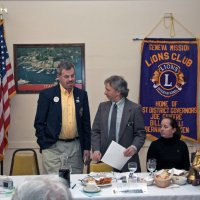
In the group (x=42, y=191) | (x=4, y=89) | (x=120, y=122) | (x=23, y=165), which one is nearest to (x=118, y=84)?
(x=120, y=122)

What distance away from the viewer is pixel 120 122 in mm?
3705

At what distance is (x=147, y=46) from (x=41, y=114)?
1.83 metres

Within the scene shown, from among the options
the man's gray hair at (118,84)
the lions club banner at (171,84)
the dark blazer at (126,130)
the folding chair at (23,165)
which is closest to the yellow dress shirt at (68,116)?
the dark blazer at (126,130)

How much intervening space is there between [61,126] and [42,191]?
8.03 ft

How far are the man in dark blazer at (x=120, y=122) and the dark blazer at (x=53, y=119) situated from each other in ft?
0.45

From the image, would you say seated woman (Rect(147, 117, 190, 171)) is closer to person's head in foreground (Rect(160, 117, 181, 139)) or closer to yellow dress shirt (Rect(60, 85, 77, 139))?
person's head in foreground (Rect(160, 117, 181, 139))

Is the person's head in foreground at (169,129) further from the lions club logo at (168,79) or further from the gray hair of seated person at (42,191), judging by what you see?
the gray hair of seated person at (42,191)

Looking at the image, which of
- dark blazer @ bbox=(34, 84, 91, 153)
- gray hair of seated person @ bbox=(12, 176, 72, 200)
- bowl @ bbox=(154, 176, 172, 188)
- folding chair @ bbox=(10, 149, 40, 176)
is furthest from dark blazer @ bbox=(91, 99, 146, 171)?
gray hair of seated person @ bbox=(12, 176, 72, 200)

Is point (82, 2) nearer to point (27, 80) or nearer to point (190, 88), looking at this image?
point (27, 80)

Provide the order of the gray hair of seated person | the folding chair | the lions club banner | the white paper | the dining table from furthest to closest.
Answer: the lions club banner, the folding chair, the white paper, the dining table, the gray hair of seated person

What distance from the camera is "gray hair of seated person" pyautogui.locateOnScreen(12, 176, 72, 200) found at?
4.24 feet

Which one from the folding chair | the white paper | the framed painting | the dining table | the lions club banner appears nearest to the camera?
the dining table

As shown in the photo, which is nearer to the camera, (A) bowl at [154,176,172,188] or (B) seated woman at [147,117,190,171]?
(A) bowl at [154,176,172,188]

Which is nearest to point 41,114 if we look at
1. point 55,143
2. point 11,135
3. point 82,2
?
point 55,143
